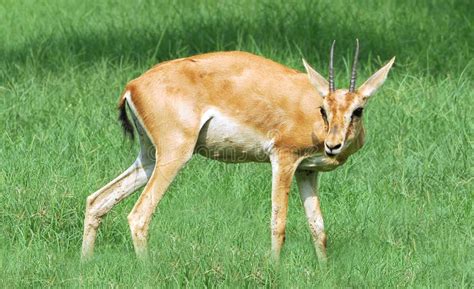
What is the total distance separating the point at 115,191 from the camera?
778 cm

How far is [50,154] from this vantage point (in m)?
9.03

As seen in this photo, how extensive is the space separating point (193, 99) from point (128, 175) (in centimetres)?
70

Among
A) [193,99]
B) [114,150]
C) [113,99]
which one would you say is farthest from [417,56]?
[193,99]

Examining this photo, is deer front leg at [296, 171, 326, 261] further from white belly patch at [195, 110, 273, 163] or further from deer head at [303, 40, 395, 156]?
deer head at [303, 40, 395, 156]

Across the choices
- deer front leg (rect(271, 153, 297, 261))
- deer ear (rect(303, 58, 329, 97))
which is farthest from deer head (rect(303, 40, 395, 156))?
deer front leg (rect(271, 153, 297, 261))

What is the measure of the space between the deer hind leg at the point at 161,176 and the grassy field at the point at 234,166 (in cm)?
16

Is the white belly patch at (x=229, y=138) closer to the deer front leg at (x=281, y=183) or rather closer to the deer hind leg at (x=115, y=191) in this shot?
the deer front leg at (x=281, y=183)

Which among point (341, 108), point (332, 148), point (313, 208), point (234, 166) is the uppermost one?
point (341, 108)

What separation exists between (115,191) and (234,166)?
4.67ft

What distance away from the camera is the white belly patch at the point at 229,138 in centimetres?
763

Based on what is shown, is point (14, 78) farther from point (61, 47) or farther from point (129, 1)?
point (129, 1)

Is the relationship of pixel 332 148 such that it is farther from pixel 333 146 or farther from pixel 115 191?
pixel 115 191

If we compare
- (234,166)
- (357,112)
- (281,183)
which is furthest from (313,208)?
(234,166)

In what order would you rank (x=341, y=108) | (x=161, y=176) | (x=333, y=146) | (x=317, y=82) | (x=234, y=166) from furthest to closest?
(x=234, y=166) < (x=161, y=176) < (x=317, y=82) < (x=341, y=108) < (x=333, y=146)
